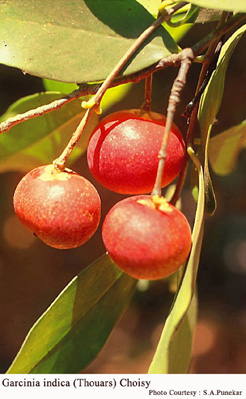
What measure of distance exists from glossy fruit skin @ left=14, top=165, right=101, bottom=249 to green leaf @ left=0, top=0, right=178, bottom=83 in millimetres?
132

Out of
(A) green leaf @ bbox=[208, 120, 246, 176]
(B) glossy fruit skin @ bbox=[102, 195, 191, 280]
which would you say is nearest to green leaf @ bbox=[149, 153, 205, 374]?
(B) glossy fruit skin @ bbox=[102, 195, 191, 280]

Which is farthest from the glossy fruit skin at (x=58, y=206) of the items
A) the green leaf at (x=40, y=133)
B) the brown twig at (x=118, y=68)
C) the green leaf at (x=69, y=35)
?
the green leaf at (x=40, y=133)

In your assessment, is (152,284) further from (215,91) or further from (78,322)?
(215,91)

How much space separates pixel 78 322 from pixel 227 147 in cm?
40

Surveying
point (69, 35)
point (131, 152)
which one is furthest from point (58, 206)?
point (69, 35)

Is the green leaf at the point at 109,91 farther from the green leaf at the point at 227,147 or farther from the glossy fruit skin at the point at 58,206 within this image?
the glossy fruit skin at the point at 58,206

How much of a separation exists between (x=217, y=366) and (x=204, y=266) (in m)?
0.24

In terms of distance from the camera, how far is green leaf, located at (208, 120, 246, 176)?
0.83m

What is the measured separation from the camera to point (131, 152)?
1.91 feet

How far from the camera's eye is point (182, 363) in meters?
0.66

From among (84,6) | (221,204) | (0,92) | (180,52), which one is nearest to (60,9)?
(84,6)

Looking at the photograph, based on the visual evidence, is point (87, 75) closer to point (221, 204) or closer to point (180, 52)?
point (180, 52)

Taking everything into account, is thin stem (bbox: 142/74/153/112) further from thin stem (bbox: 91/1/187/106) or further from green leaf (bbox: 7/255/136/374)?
green leaf (bbox: 7/255/136/374)

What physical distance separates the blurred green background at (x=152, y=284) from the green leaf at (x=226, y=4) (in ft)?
1.04
